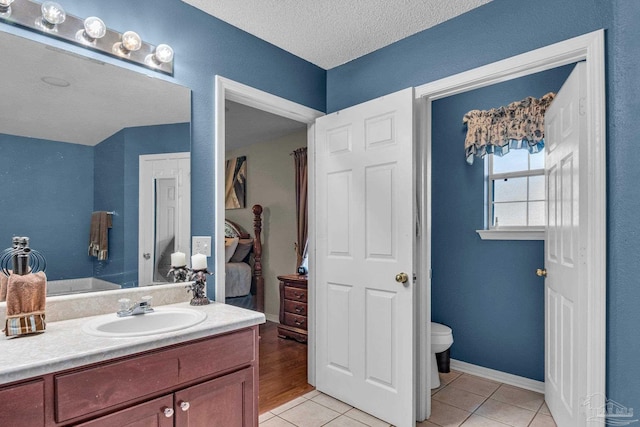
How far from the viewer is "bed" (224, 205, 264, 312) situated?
464 cm

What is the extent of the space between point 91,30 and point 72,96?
0.31m

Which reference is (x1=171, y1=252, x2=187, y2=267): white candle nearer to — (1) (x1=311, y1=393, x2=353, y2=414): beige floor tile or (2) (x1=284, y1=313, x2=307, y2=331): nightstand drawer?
(1) (x1=311, y1=393, x2=353, y2=414): beige floor tile

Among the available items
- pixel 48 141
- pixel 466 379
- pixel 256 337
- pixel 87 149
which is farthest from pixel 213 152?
pixel 466 379

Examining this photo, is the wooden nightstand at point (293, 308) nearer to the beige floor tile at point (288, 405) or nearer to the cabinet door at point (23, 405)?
the beige floor tile at point (288, 405)

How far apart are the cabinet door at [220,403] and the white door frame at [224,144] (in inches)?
24.3

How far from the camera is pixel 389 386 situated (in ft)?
7.39

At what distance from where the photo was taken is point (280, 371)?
3.12 metres

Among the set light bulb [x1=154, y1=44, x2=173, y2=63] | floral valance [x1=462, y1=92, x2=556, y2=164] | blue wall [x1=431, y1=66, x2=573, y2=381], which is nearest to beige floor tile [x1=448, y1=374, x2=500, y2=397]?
blue wall [x1=431, y1=66, x2=573, y2=381]

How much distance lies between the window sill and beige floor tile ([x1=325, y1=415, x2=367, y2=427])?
172 centimetres

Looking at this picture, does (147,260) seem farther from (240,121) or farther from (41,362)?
(240,121)

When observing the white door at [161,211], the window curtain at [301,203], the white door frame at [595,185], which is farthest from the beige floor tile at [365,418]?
the window curtain at [301,203]

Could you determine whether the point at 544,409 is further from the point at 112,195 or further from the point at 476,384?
the point at 112,195

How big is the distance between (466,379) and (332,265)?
4.93ft

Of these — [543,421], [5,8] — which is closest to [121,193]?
[5,8]
